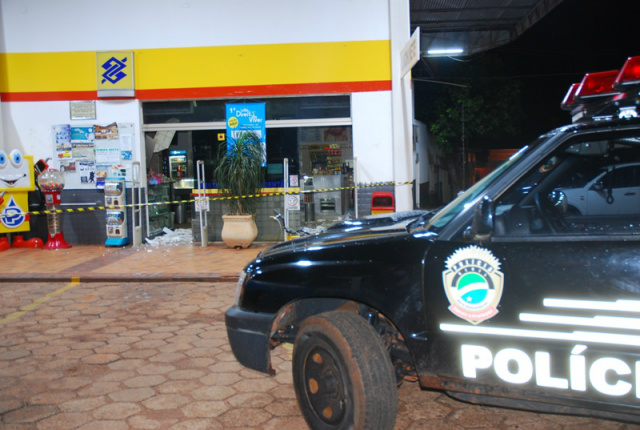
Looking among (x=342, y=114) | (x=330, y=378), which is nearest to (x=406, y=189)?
(x=342, y=114)

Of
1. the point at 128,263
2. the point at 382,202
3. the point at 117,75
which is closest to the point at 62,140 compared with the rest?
the point at 117,75

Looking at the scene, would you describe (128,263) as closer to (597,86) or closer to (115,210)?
(115,210)

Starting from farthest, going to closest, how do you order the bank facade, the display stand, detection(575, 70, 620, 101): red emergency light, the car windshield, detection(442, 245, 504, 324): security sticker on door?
1. the bank facade
2. the display stand
3. detection(575, 70, 620, 101): red emergency light
4. the car windshield
5. detection(442, 245, 504, 324): security sticker on door

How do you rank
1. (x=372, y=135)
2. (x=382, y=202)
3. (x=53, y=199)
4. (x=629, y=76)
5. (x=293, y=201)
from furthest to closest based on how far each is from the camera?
(x=372, y=135) → (x=53, y=199) → (x=293, y=201) → (x=382, y=202) → (x=629, y=76)

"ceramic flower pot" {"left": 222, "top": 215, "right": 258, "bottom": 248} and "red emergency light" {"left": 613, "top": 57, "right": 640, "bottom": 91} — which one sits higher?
"red emergency light" {"left": 613, "top": 57, "right": 640, "bottom": 91}

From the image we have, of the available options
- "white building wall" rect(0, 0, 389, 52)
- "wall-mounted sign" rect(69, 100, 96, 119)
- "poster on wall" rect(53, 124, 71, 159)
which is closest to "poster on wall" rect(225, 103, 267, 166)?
"white building wall" rect(0, 0, 389, 52)

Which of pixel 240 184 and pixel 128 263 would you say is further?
pixel 240 184

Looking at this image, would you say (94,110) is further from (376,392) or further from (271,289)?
(376,392)

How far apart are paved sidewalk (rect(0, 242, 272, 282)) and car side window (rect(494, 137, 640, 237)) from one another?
207 inches

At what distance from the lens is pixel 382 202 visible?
10.2m

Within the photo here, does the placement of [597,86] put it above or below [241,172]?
above

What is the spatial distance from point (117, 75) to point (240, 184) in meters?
3.54

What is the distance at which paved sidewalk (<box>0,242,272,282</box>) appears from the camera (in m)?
7.99

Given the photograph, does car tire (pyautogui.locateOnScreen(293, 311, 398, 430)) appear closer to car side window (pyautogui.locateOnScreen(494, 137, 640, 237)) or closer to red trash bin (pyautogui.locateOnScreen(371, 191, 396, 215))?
car side window (pyautogui.locateOnScreen(494, 137, 640, 237))
